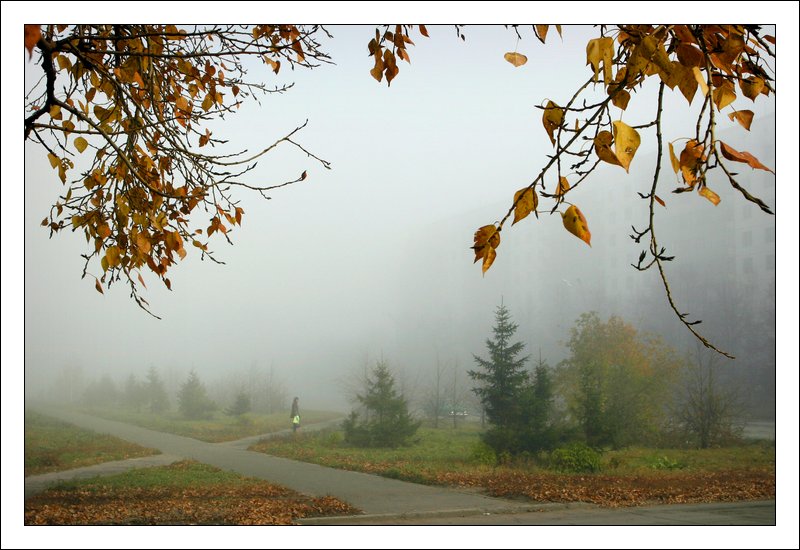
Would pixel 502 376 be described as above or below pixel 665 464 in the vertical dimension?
above

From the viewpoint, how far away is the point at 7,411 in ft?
11.7

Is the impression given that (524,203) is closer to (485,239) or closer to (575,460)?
(485,239)

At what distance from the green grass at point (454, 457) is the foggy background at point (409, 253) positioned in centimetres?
28

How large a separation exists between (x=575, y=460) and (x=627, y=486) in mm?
330

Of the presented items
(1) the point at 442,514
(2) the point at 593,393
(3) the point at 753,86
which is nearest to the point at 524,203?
(3) the point at 753,86

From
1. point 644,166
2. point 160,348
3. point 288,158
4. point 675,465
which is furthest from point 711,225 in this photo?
point 160,348

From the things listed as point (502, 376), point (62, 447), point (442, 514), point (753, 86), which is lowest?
point (442, 514)

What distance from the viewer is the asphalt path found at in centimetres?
403

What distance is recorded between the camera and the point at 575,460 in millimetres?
4398

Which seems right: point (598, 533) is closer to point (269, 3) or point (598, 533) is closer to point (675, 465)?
point (675, 465)

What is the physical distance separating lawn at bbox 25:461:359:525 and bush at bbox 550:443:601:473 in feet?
4.18

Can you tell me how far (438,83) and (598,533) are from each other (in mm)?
2705

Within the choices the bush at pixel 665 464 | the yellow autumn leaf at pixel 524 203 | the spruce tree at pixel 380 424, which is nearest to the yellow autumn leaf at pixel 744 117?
the yellow autumn leaf at pixel 524 203

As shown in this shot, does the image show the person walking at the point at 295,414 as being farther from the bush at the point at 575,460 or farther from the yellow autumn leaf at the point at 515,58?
the yellow autumn leaf at the point at 515,58
